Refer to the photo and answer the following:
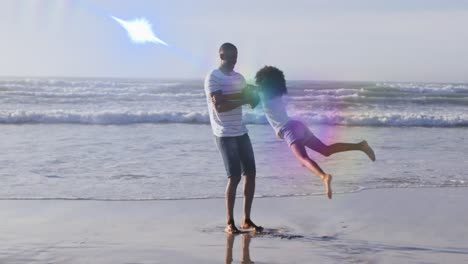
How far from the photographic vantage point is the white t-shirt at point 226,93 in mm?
5605

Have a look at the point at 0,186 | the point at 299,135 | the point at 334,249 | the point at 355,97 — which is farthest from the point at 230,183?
the point at 355,97

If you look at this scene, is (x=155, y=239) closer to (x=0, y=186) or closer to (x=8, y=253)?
(x=8, y=253)

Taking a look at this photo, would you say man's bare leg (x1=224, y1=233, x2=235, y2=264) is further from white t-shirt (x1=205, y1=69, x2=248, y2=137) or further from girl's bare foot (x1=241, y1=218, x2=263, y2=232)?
white t-shirt (x1=205, y1=69, x2=248, y2=137)

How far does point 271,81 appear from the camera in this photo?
19.1 feet

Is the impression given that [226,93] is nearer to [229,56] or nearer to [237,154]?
[229,56]

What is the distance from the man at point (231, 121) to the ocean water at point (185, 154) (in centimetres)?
179

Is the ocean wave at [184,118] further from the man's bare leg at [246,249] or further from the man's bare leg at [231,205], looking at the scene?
the man's bare leg at [246,249]

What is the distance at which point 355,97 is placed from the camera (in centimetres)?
2988

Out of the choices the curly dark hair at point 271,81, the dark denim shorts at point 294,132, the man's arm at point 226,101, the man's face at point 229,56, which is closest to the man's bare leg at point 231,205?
the dark denim shorts at point 294,132

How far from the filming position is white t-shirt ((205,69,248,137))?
221 inches

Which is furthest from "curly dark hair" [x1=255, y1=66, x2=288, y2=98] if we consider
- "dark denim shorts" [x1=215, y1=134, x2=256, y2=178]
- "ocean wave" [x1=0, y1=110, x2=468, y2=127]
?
"ocean wave" [x1=0, y1=110, x2=468, y2=127]

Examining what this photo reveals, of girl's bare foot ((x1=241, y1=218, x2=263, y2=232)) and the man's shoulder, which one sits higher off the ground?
the man's shoulder

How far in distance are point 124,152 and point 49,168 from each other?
2.18m

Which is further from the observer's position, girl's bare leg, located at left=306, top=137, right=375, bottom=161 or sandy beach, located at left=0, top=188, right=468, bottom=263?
girl's bare leg, located at left=306, top=137, right=375, bottom=161
